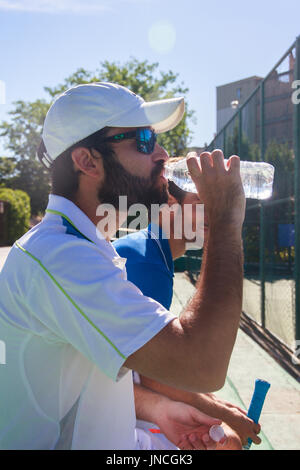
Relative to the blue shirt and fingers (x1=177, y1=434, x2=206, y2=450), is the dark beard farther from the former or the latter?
fingers (x1=177, y1=434, x2=206, y2=450)

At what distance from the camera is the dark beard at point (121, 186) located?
1.56m

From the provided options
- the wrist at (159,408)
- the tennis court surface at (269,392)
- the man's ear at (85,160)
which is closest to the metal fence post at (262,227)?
the tennis court surface at (269,392)

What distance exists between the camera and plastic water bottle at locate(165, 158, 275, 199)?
96.6 inches

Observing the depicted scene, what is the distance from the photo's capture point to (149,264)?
2.17 meters

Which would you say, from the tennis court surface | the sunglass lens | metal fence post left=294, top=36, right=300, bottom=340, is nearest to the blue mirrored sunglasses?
the sunglass lens

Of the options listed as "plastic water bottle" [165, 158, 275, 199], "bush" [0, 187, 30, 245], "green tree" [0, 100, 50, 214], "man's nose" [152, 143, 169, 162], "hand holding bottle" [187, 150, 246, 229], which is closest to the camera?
"hand holding bottle" [187, 150, 246, 229]

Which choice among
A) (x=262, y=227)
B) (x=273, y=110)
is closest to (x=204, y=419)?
(x=262, y=227)

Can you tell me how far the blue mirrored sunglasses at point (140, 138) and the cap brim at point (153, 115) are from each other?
3 cm

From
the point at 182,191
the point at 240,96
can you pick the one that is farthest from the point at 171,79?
the point at 182,191

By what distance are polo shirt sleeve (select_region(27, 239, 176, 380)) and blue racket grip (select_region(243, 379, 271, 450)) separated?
0.80 meters

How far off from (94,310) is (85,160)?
622 mm

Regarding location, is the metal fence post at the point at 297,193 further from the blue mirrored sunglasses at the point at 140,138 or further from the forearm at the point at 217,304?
the forearm at the point at 217,304
